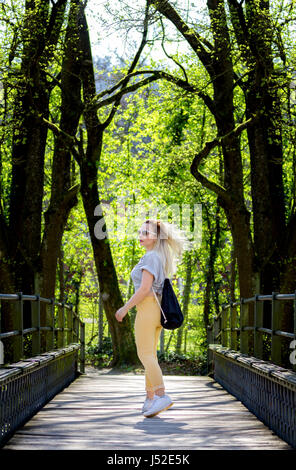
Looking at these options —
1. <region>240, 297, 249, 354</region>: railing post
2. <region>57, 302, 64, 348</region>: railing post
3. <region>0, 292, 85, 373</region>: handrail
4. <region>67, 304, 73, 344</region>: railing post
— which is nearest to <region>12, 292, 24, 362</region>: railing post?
<region>0, 292, 85, 373</region>: handrail

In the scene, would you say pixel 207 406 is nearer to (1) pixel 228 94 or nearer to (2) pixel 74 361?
(2) pixel 74 361

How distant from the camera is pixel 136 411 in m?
7.70

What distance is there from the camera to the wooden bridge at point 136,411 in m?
5.66

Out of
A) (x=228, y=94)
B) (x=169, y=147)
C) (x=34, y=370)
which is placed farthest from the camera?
(x=169, y=147)

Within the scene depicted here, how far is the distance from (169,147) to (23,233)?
609 inches

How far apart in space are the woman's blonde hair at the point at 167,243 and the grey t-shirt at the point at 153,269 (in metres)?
0.14

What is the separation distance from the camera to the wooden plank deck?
5.50 metres

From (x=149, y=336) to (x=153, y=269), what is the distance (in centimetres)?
66

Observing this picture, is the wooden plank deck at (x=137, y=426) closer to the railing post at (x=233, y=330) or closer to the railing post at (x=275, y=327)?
the railing post at (x=275, y=327)

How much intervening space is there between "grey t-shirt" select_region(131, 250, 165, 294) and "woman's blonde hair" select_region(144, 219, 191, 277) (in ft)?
0.44

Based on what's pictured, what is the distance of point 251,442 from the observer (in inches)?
226

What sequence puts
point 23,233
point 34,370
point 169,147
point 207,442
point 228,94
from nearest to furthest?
point 207,442 < point 34,370 < point 23,233 < point 228,94 < point 169,147

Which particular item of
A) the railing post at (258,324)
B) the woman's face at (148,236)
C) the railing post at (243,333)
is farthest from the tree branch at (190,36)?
the woman's face at (148,236)
